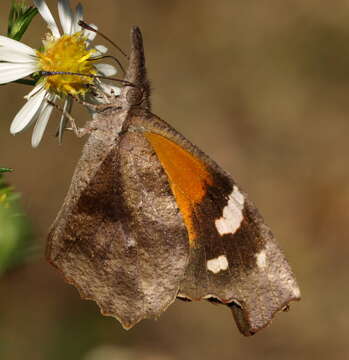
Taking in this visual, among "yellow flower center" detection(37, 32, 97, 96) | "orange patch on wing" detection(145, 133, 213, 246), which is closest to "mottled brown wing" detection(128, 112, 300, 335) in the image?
"orange patch on wing" detection(145, 133, 213, 246)

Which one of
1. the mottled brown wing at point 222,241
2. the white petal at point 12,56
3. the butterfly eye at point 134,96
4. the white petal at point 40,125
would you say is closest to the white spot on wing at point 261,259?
the mottled brown wing at point 222,241

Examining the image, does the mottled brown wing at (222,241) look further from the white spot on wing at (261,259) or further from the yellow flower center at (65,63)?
the yellow flower center at (65,63)

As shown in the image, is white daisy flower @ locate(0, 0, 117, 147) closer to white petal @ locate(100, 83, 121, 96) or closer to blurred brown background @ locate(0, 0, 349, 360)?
white petal @ locate(100, 83, 121, 96)

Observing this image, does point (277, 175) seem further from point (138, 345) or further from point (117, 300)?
point (117, 300)

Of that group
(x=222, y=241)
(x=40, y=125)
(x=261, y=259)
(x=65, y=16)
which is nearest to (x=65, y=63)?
(x=65, y=16)

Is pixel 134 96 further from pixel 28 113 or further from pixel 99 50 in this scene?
pixel 28 113

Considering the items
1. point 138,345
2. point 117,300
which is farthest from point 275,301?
point 138,345
